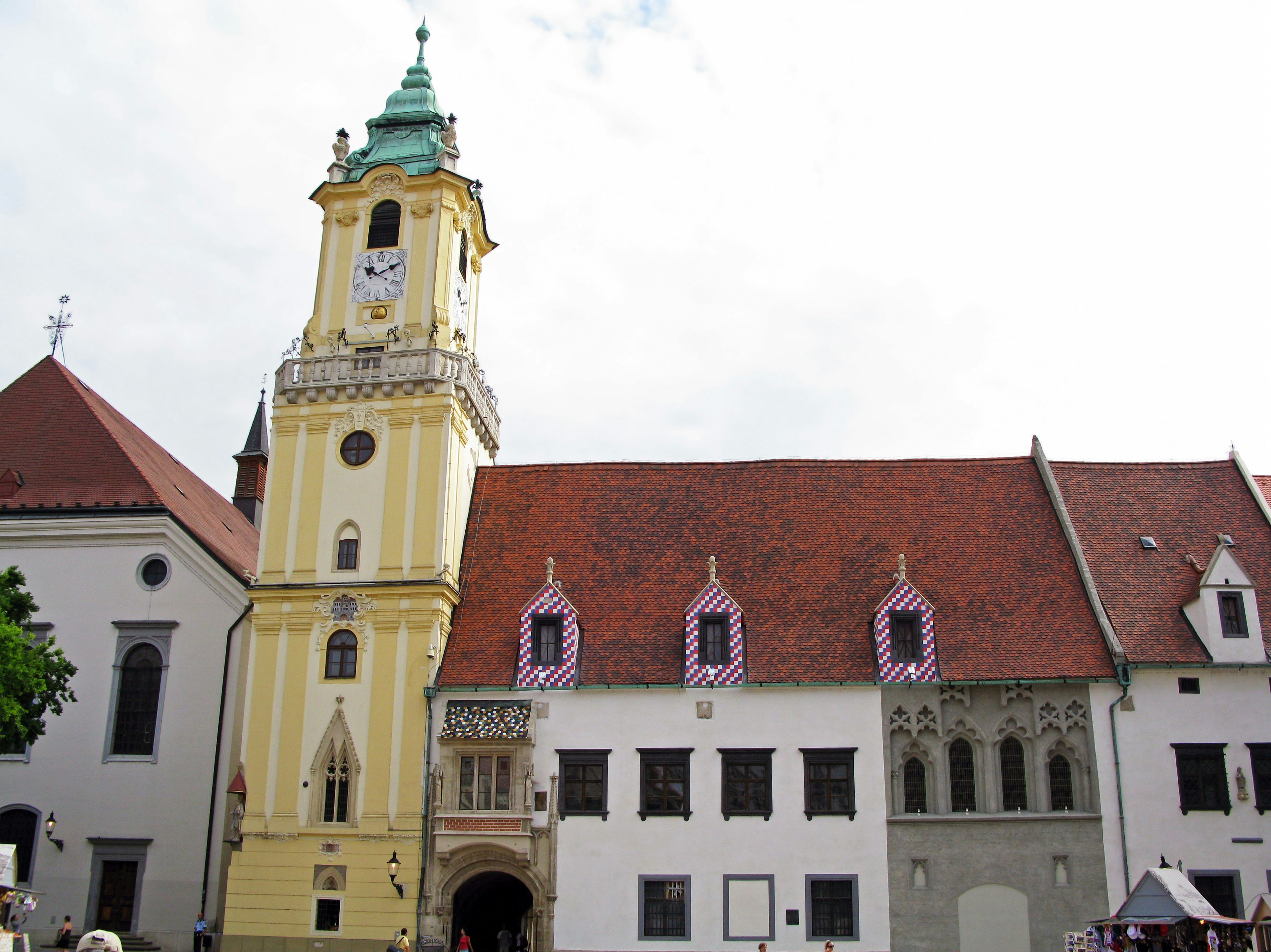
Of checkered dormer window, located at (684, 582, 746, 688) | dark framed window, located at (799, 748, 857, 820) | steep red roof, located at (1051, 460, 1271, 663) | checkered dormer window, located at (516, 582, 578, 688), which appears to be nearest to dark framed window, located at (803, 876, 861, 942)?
dark framed window, located at (799, 748, 857, 820)

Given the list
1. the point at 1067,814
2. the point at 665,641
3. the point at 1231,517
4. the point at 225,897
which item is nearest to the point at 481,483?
the point at 665,641

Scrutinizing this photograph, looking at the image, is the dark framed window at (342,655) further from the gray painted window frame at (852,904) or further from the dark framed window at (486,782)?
the gray painted window frame at (852,904)

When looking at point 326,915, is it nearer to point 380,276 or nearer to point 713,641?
point 713,641

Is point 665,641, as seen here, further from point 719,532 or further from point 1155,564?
point 1155,564

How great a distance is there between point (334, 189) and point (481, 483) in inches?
385

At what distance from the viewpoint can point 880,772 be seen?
2922 cm

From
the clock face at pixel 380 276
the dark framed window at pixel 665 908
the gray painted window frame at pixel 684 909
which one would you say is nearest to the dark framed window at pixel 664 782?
the gray painted window frame at pixel 684 909

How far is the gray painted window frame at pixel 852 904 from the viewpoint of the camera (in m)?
28.3

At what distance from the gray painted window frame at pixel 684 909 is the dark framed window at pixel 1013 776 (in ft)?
25.6

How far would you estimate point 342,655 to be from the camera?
31.4 meters

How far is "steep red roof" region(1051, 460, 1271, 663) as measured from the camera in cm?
3059

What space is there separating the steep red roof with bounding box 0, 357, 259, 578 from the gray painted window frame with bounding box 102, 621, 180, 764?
8.51 ft

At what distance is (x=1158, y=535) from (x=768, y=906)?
49.1ft

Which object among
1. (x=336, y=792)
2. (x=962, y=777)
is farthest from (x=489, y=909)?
(x=962, y=777)
